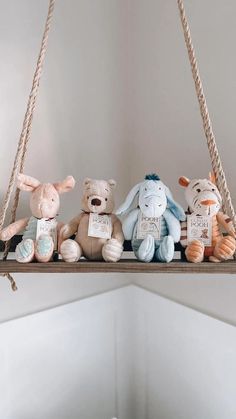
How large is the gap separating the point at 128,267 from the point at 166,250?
9cm

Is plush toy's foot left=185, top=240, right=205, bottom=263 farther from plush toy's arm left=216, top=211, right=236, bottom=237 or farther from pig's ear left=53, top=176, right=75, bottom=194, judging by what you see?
pig's ear left=53, top=176, right=75, bottom=194

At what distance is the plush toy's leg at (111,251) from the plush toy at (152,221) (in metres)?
0.04

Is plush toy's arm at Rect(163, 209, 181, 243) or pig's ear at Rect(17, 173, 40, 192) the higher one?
pig's ear at Rect(17, 173, 40, 192)

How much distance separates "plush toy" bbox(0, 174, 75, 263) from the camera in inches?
32.4

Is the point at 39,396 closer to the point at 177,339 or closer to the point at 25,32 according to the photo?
→ the point at 177,339

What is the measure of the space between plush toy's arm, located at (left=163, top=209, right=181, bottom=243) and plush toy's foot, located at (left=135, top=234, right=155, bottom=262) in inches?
2.2

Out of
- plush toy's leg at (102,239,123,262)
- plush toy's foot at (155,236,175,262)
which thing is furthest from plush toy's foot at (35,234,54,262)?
plush toy's foot at (155,236,175,262)

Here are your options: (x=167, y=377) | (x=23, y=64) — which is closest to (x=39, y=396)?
(x=167, y=377)

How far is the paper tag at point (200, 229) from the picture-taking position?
83 centimetres

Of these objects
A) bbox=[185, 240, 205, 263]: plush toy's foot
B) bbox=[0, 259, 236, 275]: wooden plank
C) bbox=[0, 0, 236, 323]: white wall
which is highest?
bbox=[0, 0, 236, 323]: white wall

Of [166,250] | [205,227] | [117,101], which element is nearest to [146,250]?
[166,250]

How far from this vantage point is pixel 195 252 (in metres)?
0.80

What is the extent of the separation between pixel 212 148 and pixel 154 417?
1075mm

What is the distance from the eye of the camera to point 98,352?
4.48 feet
